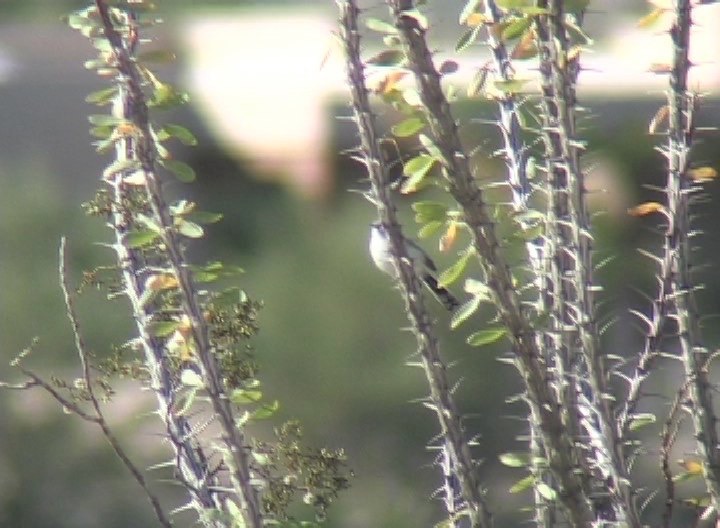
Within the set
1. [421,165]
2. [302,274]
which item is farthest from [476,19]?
[302,274]

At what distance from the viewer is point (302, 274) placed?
467 centimetres

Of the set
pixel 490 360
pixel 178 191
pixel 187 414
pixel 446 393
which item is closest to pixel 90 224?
pixel 178 191

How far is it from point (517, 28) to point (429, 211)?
0.87ft

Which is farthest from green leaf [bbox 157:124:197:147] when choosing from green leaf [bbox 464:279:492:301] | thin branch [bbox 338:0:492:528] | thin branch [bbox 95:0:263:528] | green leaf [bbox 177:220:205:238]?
green leaf [bbox 464:279:492:301]

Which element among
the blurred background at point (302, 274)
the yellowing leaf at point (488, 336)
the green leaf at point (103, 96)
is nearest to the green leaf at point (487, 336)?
the yellowing leaf at point (488, 336)

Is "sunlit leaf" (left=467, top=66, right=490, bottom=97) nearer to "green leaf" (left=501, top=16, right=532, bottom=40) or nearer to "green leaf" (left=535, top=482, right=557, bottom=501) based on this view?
"green leaf" (left=501, top=16, right=532, bottom=40)

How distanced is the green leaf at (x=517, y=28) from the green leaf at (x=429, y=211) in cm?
24

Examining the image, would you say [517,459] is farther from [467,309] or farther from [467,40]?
[467,40]

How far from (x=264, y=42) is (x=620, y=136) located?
170 centimetres

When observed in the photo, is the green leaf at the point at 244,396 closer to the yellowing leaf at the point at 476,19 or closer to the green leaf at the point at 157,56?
the green leaf at the point at 157,56

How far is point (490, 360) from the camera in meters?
4.30

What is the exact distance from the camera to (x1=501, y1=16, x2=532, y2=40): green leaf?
1.57m

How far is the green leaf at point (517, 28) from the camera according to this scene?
1.57 metres

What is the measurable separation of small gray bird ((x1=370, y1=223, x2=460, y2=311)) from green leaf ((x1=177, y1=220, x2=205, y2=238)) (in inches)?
10.6
